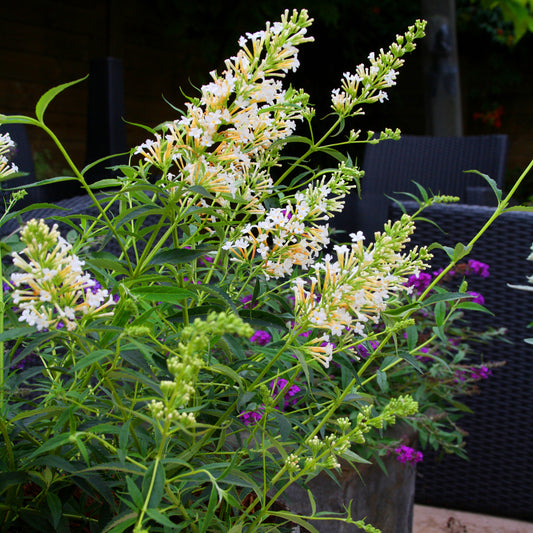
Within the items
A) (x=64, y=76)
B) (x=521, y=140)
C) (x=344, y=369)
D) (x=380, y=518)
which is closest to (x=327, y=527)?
(x=380, y=518)

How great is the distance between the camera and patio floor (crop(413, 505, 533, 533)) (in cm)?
199

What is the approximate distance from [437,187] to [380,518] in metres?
2.23

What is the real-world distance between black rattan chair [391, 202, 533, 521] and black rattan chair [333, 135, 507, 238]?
1.28 meters

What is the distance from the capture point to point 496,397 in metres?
1.98

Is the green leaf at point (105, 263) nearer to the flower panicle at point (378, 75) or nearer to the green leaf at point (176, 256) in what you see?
the green leaf at point (176, 256)

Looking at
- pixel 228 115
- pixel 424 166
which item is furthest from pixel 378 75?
pixel 424 166

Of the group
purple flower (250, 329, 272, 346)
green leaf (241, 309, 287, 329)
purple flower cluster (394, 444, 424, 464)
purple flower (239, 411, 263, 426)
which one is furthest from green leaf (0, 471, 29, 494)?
purple flower cluster (394, 444, 424, 464)

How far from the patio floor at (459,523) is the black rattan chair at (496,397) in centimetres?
2

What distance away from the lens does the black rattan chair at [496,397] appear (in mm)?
1840

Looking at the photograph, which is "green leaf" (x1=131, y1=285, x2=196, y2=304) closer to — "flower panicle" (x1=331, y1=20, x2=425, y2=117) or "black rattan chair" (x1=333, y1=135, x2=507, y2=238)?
"flower panicle" (x1=331, y1=20, x2=425, y2=117)

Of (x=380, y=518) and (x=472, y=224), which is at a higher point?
(x=472, y=224)

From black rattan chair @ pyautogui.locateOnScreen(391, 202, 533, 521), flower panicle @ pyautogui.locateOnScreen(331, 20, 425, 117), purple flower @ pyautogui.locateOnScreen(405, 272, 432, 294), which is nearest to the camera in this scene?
flower panicle @ pyautogui.locateOnScreen(331, 20, 425, 117)

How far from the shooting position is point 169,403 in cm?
49

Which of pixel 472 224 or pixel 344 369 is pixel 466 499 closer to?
pixel 472 224
